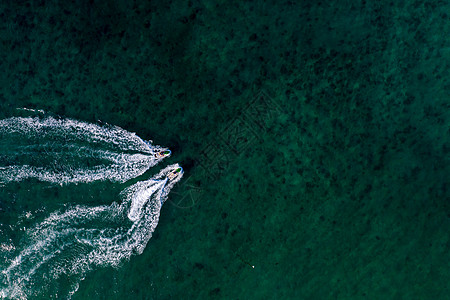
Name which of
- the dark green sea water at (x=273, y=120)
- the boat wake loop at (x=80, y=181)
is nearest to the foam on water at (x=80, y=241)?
the boat wake loop at (x=80, y=181)

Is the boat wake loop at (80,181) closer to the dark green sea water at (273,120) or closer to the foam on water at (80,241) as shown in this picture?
the foam on water at (80,241)

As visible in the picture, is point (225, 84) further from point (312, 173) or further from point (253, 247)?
point (253, 247)

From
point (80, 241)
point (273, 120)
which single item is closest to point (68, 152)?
point (80, 241)

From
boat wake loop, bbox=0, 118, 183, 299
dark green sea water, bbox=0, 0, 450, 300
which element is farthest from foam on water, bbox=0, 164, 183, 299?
dark green sea water, bbox=0, 0, 450, 300

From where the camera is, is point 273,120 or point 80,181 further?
point 80,181

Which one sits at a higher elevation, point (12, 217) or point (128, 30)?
point (128, 30)

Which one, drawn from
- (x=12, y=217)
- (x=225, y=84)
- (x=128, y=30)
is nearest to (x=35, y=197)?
(x=12, y=217)

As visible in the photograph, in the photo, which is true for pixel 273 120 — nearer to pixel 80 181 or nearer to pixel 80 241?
pixel 80 181

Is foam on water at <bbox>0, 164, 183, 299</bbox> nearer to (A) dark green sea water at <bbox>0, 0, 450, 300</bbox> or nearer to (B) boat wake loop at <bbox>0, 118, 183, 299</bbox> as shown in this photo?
(B) boat wake loop at <bbox>0, 118, 183, 299</bbox>
